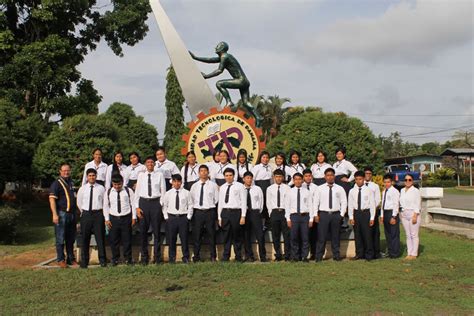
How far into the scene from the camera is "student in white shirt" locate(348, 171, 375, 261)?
24.7 feet

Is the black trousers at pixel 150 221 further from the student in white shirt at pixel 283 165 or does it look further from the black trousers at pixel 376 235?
the black trousers at pixel 376 235

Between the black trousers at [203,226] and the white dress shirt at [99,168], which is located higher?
the white dress shirt at [99,168]

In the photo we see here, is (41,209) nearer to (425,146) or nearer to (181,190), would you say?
(181,190)

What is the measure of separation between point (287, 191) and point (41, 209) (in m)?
12.9

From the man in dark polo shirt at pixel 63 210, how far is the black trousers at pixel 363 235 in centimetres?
421

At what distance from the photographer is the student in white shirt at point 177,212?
727 cm

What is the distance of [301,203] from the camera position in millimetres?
7434

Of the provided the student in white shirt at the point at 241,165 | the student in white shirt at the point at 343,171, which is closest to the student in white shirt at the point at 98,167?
the student in white shirt at the point at 241,165

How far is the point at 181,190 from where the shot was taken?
288 inches

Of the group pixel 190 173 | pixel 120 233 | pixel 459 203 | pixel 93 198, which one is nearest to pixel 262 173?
pixel 190 173

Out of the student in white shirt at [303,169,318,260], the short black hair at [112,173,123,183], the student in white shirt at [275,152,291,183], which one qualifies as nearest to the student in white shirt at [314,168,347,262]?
the student in white shirt at [303,169,318,260]

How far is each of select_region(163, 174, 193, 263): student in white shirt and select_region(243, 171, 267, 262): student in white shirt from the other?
867 millimetres

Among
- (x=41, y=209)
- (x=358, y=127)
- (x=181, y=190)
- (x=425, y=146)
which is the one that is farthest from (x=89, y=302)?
(x=425, y=146)

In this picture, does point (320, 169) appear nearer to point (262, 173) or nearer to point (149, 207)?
point (262, 173)
